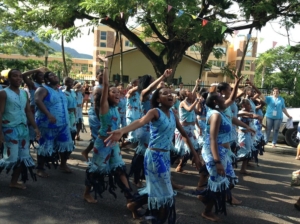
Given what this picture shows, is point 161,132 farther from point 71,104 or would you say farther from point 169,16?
point 169,16

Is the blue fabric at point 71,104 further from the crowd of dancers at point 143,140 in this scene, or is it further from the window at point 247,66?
the window at point 247,66

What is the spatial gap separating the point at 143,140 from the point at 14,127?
189 cm

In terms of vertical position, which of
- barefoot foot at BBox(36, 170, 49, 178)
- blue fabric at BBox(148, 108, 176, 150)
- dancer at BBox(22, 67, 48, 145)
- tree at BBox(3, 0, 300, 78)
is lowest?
barefoot foot at BBox(36, 170, 49, 178)

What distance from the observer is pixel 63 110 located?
5.65 m

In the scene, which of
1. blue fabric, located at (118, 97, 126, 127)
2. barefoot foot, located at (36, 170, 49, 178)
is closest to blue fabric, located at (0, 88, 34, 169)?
barefoot foot, located at (36, 170, 49, 178)

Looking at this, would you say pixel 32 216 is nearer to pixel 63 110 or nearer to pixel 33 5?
pixel 63 110

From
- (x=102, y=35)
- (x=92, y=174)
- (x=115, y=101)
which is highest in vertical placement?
(x=102, y=35)

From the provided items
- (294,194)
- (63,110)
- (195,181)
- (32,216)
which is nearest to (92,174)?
(32,216)

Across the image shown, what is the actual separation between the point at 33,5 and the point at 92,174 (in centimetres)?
1452

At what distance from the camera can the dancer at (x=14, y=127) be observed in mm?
4742

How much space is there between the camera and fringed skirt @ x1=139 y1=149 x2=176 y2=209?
3.51m

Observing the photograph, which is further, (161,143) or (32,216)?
(32,216)

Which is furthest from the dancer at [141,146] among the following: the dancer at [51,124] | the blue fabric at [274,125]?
the blue fabric at [274,125]

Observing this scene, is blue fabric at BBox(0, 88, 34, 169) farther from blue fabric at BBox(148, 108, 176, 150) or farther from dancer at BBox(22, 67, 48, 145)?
blue fabric at BBox(148, 108, 176, 150)
